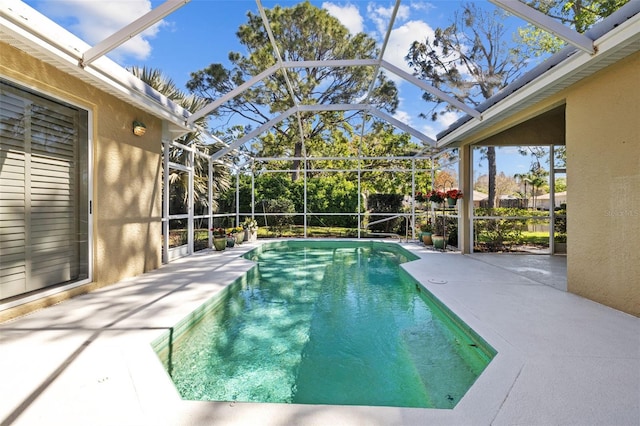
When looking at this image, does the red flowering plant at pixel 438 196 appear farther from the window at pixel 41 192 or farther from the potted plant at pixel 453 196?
the window at pixel 41 192

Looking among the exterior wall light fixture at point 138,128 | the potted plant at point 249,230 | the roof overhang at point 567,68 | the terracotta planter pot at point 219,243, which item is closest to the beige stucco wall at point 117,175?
the exterior wall light fixture at point 138,128

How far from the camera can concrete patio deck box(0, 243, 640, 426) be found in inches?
71.0

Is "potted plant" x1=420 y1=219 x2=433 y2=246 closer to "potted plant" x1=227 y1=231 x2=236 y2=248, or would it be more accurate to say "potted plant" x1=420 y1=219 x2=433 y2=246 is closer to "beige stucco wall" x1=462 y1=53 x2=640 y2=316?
"beige stucco wall" x1=462 y1=53 x2=640 y2=316

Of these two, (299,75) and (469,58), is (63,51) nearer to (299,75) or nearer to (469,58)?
(299,75)

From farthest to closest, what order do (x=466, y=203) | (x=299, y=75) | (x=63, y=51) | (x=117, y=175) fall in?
(x=299, y=75)
(x=466, y=203)
(x=117, y=175)
(x=63, y=51)

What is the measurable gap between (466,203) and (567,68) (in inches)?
182

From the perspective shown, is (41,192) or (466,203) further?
(466,203)

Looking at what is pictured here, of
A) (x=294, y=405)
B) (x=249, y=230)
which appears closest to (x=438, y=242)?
(x=249, y=230)

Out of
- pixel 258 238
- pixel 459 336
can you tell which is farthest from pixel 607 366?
pixel 258 238

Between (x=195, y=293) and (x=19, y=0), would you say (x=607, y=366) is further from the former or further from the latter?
(x=19, y=0)

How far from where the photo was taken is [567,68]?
3.88 metres

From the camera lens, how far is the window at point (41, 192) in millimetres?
3379

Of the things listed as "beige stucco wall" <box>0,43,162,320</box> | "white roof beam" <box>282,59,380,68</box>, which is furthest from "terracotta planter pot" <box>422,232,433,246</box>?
"beige stucco wall" <box>0,43,162,320</box>

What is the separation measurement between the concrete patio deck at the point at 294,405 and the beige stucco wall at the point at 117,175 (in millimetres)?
743
